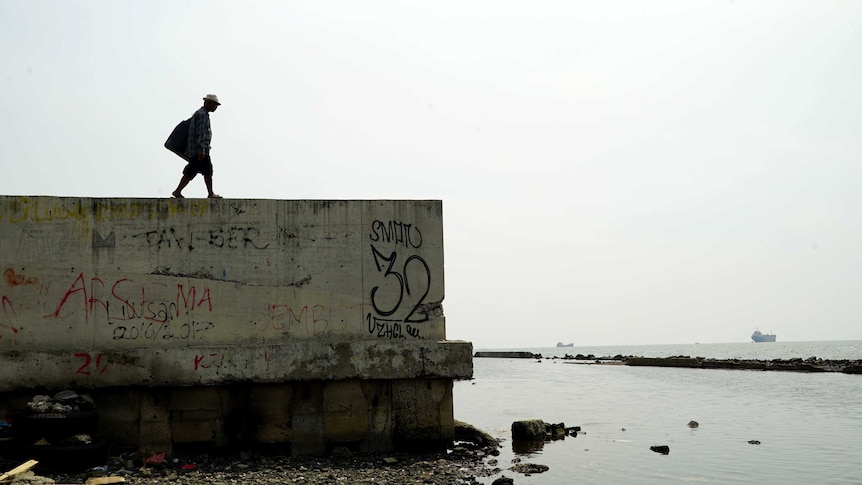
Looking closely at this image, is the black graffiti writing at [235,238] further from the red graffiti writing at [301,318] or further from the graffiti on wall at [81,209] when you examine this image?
the red graffiti writing at [301,318]

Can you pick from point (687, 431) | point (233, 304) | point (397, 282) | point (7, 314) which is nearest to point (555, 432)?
point (687, 431)

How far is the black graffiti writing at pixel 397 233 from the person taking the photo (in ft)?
31.2

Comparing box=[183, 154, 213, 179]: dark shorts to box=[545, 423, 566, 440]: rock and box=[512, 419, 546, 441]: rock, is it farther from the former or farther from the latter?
box=[545, 423, 566, 440]: rock

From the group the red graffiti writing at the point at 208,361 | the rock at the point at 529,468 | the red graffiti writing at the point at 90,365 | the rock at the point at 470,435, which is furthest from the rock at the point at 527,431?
the red graffiti writing at the point at 90,365

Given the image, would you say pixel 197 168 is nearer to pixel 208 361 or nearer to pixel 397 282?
pixel 208 361

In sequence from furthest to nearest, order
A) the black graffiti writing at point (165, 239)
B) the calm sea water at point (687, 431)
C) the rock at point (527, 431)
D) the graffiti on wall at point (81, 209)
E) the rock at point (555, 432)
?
1. the rock at point (555, 432)
2. the rock at point (527, 431)
3. the calm sea water at point (687, 431)
4. the black graffiti writing at point (165, 239)
5. the graffiti on wall at point (81, 209)

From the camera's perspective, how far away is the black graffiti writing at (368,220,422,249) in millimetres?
9516

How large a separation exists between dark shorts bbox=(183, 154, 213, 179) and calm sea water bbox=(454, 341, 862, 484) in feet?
17.9

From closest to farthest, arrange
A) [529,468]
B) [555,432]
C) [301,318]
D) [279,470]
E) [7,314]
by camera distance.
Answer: [279,470]
[7,314]
[301,318]
[529,468]
[555,432]

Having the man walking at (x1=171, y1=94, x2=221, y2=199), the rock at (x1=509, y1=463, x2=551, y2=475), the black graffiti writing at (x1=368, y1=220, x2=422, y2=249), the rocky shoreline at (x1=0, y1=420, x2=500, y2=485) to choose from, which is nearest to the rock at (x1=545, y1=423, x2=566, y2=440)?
the rock at (x1=509, y1=463, x2=551, y2=475)

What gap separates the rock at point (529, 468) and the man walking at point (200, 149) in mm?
5769

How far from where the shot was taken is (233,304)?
8977 mm

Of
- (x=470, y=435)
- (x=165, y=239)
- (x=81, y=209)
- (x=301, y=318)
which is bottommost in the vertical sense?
(x=470, y=435)

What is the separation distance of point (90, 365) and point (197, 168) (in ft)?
9.26
